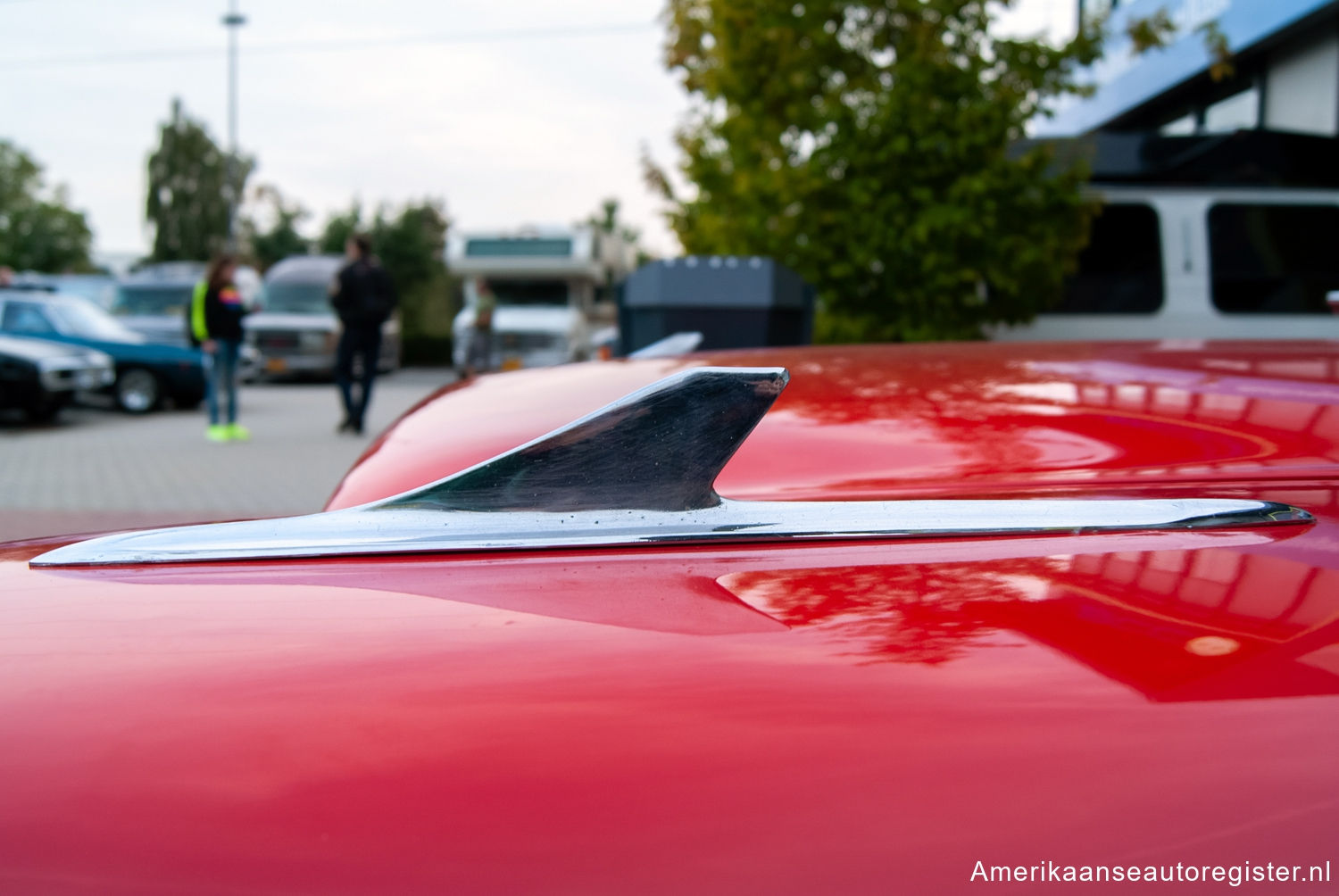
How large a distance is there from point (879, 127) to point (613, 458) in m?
7.03

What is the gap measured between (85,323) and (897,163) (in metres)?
11.4

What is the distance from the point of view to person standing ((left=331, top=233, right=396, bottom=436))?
10.4 metres

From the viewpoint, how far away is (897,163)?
7.59 m

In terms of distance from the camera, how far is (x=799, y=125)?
26.5ft

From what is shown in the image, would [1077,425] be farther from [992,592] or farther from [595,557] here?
[595,557]

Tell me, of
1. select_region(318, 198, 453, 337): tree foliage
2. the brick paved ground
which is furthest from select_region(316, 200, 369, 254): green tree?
the brick paved ground

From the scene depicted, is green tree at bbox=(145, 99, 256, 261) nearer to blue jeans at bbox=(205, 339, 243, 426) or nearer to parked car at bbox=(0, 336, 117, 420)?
parked car at bbox=(0, 336, 117, 420)

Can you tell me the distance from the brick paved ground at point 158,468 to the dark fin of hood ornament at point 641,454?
345cm


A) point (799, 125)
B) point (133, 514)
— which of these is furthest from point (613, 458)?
point (799, 125)

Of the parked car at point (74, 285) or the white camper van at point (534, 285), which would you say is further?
the parked car at point (74, 285)

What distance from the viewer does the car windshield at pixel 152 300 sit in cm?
1817

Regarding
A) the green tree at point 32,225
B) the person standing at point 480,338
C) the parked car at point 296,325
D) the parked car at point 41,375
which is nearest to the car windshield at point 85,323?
the parked car at point 41,375

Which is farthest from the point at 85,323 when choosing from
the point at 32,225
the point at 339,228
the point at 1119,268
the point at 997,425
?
the point at 32,225

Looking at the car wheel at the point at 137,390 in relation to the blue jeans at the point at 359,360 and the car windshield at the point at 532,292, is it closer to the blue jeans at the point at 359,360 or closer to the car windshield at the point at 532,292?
the blue jeans at the point at 359,360
